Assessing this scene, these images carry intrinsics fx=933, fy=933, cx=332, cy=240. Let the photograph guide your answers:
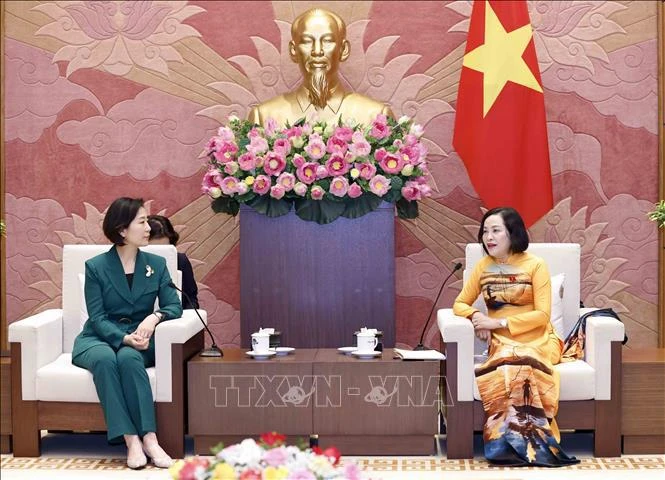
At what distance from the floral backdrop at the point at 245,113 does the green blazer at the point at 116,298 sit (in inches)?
61.6

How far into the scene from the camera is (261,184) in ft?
14.5

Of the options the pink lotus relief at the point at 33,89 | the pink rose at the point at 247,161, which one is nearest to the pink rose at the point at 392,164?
the pink rose at the point at 247,161

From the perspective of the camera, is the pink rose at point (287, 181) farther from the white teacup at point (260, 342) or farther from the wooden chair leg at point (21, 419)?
the wooden chair leg at point (21, 419)

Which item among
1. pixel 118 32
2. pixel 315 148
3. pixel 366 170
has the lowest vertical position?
pixel 366 170

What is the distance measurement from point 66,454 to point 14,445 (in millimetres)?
225

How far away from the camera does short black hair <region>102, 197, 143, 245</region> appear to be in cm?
412

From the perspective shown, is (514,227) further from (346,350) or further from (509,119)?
(509,119)

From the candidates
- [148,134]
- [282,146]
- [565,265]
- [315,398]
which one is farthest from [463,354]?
[148,134]

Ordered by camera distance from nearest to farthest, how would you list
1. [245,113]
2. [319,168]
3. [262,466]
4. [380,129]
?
[262,466] < [319,168] < [380,129] < [245,113]

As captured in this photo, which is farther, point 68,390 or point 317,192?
point 317,192

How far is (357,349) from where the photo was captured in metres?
4.14

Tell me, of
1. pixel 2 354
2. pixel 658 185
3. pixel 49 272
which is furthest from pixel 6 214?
pixel 658 185

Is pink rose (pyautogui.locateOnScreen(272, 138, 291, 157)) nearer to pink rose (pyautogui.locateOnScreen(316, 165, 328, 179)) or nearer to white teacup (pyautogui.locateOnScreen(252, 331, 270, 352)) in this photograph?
pink rose (pyautogui.locateOnScreen(316, 165, 328, 179))

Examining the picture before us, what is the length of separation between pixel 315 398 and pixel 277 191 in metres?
1.03
